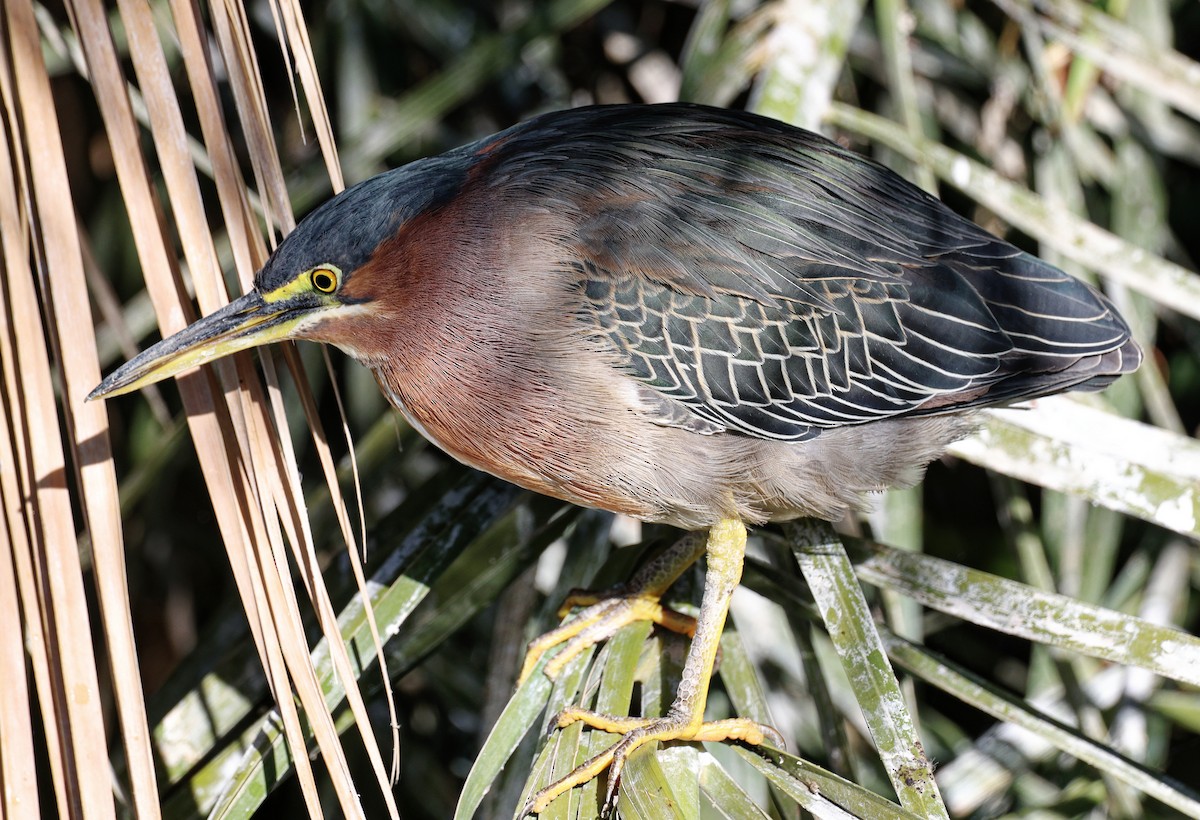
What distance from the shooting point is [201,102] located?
1558 mm

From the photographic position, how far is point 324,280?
1.93 metres

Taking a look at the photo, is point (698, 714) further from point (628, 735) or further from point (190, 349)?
point (190, 349)

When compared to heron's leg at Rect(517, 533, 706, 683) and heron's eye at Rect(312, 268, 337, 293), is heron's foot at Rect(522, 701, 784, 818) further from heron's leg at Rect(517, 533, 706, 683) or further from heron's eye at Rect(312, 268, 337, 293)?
heron's eye at Rect(312, 268, 337, 293)

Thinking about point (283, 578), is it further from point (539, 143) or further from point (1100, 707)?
point (1100, 707)

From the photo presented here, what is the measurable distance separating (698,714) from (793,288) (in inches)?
31.3

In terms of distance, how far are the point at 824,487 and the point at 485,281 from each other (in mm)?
754

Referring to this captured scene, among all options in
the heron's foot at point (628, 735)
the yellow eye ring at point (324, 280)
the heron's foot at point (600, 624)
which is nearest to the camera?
the heron's foot at point (628, 735)

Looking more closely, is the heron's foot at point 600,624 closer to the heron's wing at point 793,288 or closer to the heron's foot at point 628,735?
the heron's foot at point 628,735

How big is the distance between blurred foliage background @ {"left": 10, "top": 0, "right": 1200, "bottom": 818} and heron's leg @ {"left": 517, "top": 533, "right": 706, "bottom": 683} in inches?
1.9

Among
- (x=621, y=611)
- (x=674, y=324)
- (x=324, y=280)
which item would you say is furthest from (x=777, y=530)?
(x=324, y=280)

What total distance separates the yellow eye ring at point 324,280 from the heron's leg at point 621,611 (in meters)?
0.82

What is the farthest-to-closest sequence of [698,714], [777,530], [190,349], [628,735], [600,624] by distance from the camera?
1. [777,530]
2. [600,624]
3. [698,714]
4. [628,735]
5. [190,349]

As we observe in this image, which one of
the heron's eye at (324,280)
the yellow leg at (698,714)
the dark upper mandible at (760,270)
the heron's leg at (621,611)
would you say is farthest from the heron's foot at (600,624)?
the heron's eye at (324,280)

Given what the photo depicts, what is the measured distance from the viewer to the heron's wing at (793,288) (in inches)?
76.9
